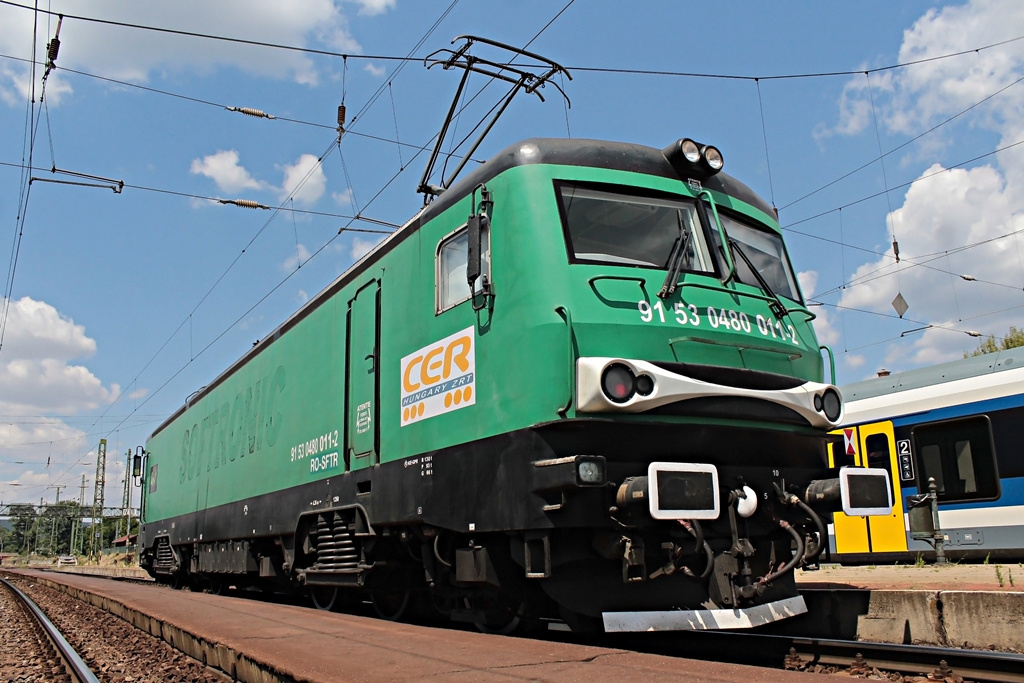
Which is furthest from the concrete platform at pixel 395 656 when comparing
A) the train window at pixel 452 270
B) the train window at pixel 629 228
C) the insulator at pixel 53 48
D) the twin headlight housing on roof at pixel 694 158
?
the insulator at pixel 53 48

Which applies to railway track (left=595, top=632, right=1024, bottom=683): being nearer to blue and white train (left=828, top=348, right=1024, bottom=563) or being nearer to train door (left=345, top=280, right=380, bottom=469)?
train door (left=345, top=280, right=380, bottom=469)

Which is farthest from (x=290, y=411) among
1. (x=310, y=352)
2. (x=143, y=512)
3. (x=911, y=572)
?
(x=143, y=512)

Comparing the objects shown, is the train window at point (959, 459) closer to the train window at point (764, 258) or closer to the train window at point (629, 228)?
the train window at point (764, 258)

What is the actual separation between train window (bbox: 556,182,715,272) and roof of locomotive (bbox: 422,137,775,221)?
215 mm

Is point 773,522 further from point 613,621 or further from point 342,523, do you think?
point 342,523

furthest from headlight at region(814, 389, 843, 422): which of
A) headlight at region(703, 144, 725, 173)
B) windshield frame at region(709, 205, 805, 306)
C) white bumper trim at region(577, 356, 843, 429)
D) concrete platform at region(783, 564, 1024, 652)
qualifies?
headlight at region(703, 144, 725, 173)

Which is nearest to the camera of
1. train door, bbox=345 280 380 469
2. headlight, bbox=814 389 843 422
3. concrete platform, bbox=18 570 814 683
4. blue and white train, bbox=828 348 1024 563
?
concrete platform, bbox=18 570 814 683

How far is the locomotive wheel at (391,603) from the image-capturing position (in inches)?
304

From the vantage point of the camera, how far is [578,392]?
16.5 ft

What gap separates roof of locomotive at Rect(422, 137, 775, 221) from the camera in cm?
594

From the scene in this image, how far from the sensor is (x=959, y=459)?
11.4 m

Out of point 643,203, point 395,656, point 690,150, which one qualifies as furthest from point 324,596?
point 690,150

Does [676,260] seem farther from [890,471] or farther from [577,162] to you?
[890,471]

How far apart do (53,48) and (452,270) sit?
7807 millimetres
